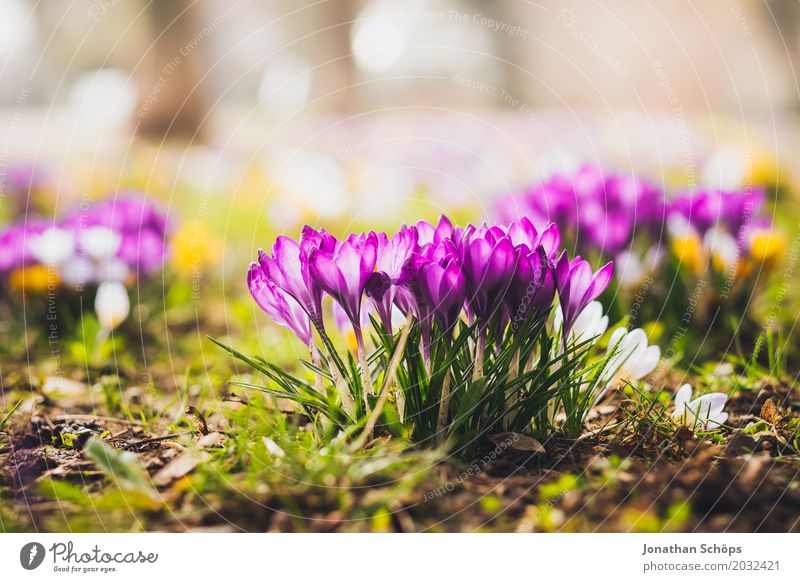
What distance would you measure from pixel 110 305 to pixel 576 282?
2.00 m

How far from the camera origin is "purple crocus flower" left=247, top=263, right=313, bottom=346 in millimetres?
1686

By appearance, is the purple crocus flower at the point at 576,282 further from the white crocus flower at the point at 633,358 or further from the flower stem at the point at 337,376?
the flower stem at the point at 337,376

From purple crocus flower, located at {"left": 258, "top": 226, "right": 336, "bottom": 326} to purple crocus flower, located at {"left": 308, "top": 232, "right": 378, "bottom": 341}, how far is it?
0.05ft

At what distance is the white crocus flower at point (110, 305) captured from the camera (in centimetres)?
291

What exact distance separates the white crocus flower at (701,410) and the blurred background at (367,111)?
66.8 inches

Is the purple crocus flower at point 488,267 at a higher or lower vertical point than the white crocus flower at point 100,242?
lower

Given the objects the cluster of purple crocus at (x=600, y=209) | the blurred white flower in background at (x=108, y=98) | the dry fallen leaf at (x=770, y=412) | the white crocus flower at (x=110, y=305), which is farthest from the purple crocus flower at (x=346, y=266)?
the blurred white flower in background at (x=108, y=98)

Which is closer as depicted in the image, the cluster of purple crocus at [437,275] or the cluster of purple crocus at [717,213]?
the cluster of purple crocus at [437,275]

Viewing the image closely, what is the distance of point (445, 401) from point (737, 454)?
0.75 m

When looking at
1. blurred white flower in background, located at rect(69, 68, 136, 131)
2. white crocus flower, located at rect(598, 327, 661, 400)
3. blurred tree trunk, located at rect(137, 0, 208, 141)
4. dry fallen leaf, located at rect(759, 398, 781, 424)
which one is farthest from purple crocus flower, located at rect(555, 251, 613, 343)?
blurred white flower in background, located at rect(69, 68, 136, 131)

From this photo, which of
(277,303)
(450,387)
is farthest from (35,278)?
(450,387)

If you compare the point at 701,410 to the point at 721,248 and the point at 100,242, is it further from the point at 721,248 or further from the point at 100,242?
the point at 100,242

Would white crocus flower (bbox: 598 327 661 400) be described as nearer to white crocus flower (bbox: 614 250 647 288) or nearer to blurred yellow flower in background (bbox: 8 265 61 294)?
white crocus flower (bbox: 614 250 647 288)

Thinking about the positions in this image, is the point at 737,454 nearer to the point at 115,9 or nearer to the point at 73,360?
the point at 73,360
